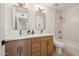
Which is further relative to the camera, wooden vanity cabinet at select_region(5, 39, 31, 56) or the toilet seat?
the toilet seat

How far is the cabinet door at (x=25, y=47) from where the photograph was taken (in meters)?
1.52

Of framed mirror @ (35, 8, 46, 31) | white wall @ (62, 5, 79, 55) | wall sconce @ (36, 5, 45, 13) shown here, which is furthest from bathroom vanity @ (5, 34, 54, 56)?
wall sconce @ (36, 5, 45, 13)

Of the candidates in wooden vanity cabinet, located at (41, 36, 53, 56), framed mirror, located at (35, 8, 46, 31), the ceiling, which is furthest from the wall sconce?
wooden vanity cabinet, located at (41, 36, 53, 56)

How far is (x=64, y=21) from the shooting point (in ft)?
5.17

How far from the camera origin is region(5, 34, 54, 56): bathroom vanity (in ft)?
4.96

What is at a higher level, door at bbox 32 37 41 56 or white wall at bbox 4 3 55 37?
white wall at bbox 4 3 55 37

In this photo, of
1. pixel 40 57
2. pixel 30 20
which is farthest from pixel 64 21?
pixel 40 57

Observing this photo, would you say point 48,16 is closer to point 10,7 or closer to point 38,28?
point 38,28

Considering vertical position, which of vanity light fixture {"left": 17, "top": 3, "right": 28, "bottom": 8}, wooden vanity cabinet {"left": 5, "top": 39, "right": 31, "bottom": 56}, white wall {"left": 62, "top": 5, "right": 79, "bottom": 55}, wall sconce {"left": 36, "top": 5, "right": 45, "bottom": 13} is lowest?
wooden vanity cabinet {"left": 5, "top": 39, "right": 31, "bottom": 56}

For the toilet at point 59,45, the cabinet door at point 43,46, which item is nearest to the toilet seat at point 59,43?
the toilet at point 59,45

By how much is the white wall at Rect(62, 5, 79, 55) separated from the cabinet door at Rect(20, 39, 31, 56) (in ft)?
1.78

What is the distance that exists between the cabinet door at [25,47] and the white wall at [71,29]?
54cm

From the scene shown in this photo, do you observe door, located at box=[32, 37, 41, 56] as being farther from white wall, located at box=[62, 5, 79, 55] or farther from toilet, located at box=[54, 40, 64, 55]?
white wall, located at box=[62, 5, 79, 55]

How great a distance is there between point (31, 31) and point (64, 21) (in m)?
0.51
